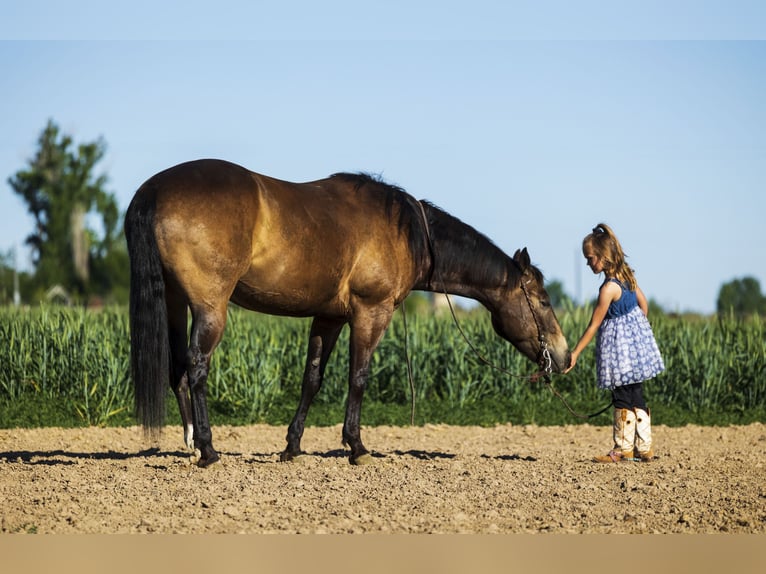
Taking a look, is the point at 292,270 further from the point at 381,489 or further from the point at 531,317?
the point at 531,317

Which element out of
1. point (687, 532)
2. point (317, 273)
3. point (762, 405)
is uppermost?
point (317, 273)

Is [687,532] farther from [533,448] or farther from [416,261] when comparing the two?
[533,448]

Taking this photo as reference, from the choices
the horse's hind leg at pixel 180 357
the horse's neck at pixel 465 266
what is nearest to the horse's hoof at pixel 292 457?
the horse's hind leg at pixel 180 357

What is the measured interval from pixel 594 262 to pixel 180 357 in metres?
3.43

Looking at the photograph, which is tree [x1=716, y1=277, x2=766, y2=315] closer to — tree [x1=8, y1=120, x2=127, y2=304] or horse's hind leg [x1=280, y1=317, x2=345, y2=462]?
tree [x1=8, y1=120, x2=127, y2=304]

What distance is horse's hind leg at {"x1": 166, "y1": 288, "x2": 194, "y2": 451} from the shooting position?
700cm

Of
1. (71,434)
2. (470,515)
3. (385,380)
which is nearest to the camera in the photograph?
(470,515)

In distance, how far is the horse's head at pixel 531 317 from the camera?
27.0ft

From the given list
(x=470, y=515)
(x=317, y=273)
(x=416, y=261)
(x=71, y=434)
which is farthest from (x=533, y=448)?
(x=71, y=434)

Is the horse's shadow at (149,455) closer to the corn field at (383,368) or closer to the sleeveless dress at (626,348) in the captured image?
the sleeveless dress at (626,348)

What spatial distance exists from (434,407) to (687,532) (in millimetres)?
7108

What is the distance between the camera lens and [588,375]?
12.7 metres

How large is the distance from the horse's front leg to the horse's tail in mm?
1669

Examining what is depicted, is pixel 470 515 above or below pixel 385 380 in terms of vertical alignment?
below
